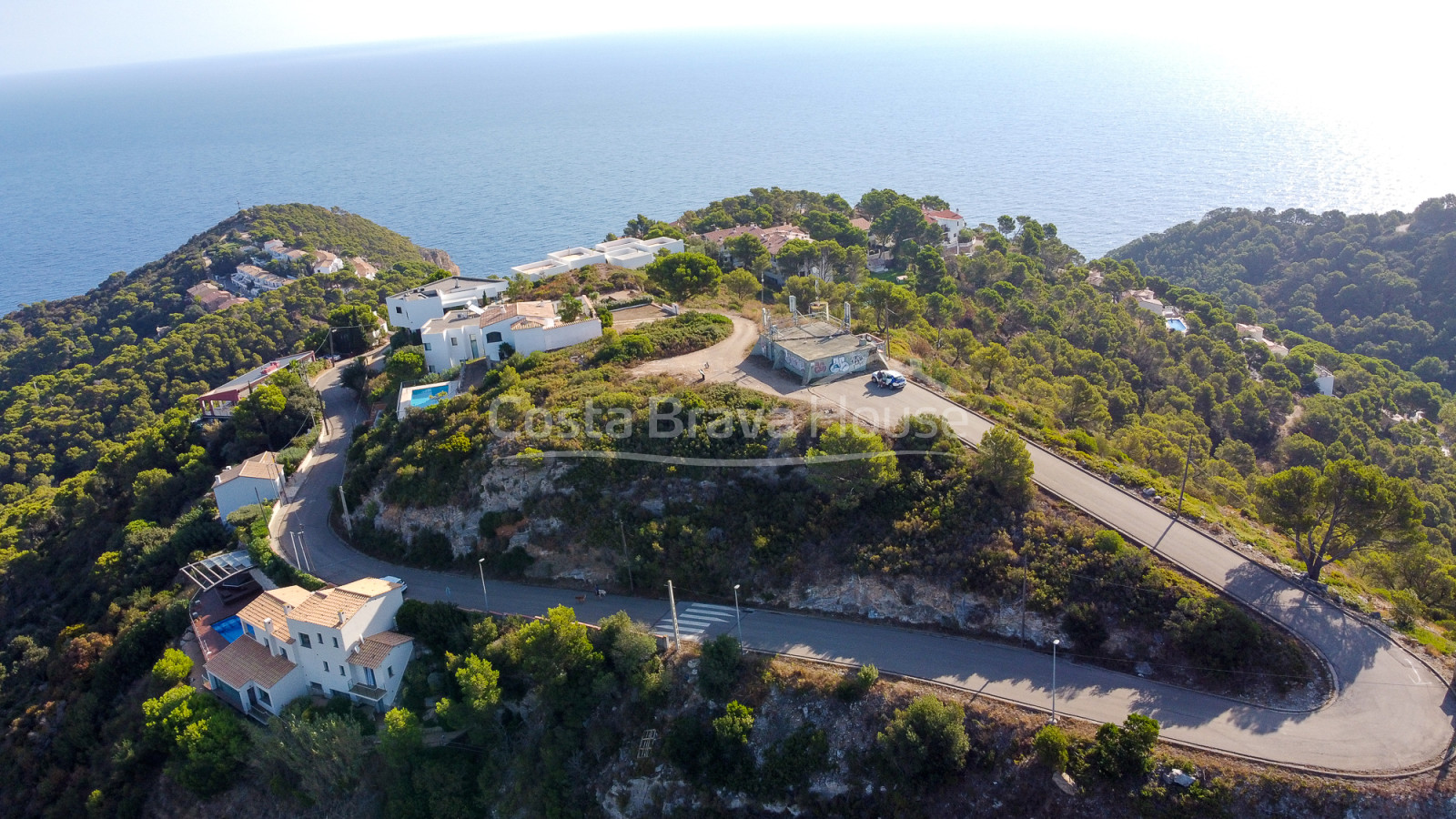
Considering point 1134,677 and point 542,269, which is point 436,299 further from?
point 1134,677

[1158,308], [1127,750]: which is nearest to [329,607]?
[1127,750]

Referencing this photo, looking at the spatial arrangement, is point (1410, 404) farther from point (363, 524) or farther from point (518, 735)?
point (363, 524)

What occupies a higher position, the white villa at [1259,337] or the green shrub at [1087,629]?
the green shrub at [1087,629]

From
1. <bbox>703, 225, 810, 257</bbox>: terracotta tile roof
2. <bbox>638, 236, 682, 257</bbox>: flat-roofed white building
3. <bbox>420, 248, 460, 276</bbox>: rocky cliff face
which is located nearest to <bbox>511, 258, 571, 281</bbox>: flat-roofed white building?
<bbox>638, 236, 682, 257</bbox>: flat-roofed white building

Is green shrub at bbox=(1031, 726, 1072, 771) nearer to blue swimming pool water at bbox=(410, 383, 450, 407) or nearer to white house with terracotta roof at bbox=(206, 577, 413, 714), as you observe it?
white house with terracotta roof at bbox=(206, 577, 413, 714)

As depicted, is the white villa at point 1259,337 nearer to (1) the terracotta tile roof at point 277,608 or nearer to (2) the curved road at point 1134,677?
(2) the curved road at point 1134,677

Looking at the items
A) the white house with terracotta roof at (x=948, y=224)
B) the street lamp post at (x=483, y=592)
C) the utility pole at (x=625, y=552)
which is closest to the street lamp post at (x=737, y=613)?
the utility pole at (x=625, y=552)
